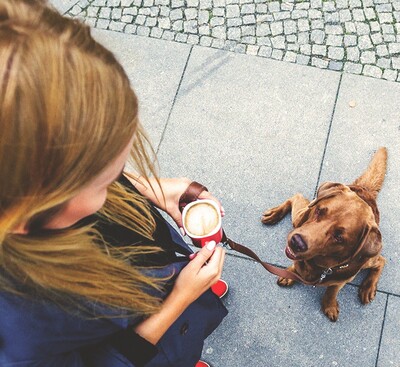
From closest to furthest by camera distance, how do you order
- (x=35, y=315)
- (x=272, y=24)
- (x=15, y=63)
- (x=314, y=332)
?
1. (x=15, y=63)
2. (x=35, y=315)
3. (x=314, y=332)
4. (x=272, y=24)

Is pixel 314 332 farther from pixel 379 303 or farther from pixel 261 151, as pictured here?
pixel 261 151

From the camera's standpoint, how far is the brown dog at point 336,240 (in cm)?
286

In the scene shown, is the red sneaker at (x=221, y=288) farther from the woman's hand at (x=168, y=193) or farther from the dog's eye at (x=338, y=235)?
the woman's hand at (x=168, y=193)

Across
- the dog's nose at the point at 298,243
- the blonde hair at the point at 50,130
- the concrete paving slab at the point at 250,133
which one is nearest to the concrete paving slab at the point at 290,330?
the concrete paving slab at the point at 250,133

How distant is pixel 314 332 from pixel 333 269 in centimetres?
62

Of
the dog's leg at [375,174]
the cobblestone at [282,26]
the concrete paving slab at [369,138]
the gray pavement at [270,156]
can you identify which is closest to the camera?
the gray pavement at [270,156]

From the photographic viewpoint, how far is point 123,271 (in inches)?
69.4

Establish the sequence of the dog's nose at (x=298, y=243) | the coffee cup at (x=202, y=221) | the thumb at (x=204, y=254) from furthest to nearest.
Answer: the dog's nose at (x=298, y=243) → the coffee cup at (x=202, y=221) → the thumb at (x=204, y=254)

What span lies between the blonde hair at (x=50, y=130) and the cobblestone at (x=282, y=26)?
2.97 metres

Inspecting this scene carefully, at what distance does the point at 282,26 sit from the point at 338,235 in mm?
2158

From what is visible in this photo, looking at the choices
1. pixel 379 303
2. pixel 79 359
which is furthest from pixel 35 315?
pixel 379 303

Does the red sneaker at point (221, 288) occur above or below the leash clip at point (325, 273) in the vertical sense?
below

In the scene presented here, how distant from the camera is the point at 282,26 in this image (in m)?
4.28

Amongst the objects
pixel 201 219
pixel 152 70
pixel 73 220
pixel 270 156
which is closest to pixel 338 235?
pixel 201 219
